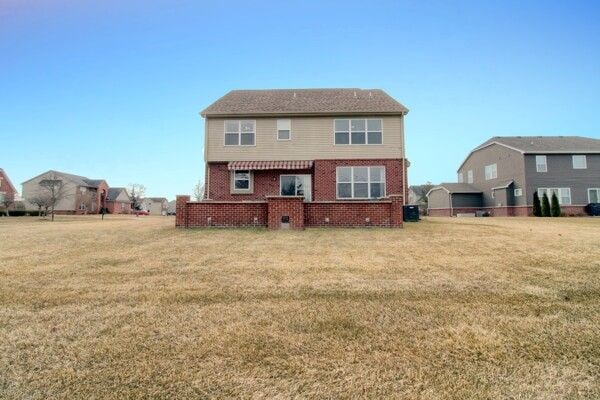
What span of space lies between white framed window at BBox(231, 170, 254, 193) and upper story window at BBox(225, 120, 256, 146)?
1.74 metres

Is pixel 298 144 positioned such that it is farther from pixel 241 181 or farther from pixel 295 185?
pixel 241 181

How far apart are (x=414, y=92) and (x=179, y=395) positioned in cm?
2816

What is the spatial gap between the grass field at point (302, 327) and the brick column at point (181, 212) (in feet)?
19.8

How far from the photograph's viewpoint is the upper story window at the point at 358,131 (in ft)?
58.2

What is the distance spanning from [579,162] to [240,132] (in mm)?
34559

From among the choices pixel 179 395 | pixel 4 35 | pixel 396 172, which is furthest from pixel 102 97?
pixel 179 395

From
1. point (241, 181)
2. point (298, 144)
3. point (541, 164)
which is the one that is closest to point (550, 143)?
point (541, 164)

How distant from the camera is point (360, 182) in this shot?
17.4 metres

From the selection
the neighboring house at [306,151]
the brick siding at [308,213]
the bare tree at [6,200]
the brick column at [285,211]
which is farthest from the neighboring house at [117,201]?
the brick column at [285,211]

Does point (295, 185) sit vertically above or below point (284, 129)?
below

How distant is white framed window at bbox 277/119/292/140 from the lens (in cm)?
1806

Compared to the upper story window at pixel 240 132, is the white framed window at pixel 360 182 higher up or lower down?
lower down

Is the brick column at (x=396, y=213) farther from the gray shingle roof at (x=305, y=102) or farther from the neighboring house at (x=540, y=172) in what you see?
the neighboring house at (x=540, y=172)

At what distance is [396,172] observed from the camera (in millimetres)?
17359
